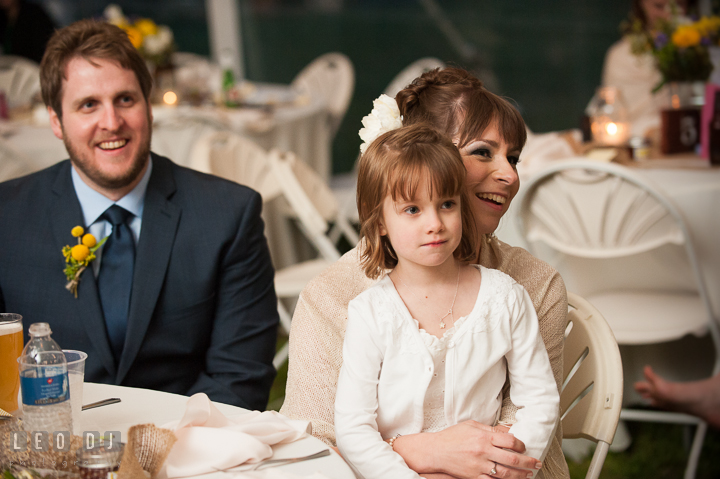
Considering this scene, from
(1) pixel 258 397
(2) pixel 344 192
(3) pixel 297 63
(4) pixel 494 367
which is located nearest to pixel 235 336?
(1) pixel 258 397

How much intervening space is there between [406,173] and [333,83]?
5229 millimetres

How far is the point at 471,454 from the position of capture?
1221 millimetres

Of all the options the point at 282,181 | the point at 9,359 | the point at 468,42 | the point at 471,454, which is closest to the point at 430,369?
the point at 471,454

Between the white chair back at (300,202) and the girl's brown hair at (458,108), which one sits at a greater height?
the girl's brown hair at (458,108)

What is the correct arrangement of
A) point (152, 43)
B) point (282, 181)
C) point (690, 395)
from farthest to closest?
point (152, 43) → point (282, 181) → point (690, 395)

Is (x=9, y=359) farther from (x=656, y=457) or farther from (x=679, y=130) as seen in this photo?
Result: (x=679, y=130)

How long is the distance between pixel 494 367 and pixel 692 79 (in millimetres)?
2495

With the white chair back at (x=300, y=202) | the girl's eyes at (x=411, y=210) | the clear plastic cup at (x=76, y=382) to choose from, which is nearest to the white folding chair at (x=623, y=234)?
the white chair back at (x=300, y=202)

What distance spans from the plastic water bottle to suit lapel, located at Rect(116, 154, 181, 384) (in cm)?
72

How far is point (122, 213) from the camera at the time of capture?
1951 millimetres

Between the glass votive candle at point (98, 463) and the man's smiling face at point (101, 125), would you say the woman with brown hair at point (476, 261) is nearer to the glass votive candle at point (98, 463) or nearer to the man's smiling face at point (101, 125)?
the glass votive candle at point (98, 463)

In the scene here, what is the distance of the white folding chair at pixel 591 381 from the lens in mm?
1433

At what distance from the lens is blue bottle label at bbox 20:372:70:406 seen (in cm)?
110

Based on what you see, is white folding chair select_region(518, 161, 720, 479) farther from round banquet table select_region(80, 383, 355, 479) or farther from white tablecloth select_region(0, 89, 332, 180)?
white tablecloth select_region(0, 89, 332, 180)
